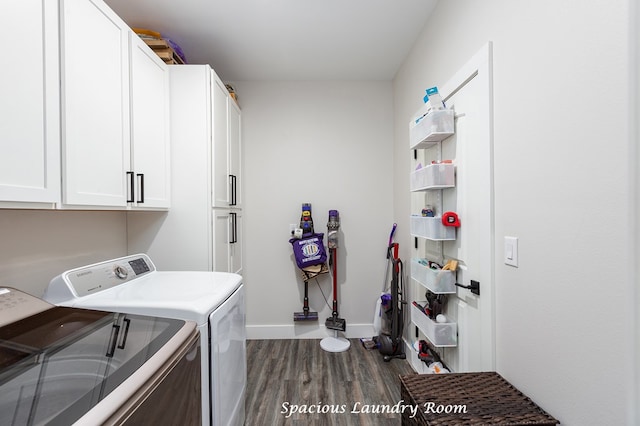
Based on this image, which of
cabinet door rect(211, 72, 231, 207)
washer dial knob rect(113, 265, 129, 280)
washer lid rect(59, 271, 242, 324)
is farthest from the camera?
cabinet door rect(211, 72, 231, 207)

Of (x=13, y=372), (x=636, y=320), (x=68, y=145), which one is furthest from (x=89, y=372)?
(x=636, y=320)

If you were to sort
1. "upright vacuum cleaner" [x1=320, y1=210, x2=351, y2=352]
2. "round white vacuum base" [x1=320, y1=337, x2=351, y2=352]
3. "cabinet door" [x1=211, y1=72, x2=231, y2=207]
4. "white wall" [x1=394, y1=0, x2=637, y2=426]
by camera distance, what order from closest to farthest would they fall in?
"white wall" [x1=394, y1=0, x2=637, y2=426] → "cabinet door" [x1=211, y1=72, x2=231, y2=207] → "round white vacuum base" [x1=320, y1=337, x2=351, y2=352] → "upright vacuum cleaner" [x1=320, y1=210, x2=351, y2=352]

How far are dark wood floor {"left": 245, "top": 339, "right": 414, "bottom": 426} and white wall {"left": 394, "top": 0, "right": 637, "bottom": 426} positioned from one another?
100 centimetres

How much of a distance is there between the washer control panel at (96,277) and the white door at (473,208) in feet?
6.00

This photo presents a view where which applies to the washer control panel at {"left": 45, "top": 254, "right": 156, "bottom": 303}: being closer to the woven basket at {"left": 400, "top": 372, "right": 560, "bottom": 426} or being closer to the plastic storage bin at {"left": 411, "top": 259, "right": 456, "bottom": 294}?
the woven basket at {"left": 400, "top": 372, "right": 560, "bottom": 426}

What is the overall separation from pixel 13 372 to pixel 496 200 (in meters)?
1.71

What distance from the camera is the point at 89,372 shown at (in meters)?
0.65

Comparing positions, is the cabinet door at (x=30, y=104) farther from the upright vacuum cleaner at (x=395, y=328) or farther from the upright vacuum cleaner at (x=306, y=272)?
the upright vacuum cleaner at (x=395, y=328)

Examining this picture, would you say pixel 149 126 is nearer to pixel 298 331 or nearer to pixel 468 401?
pixel 468 401

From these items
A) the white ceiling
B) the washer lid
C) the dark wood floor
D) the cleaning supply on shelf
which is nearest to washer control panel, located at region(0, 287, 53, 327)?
the washer lid

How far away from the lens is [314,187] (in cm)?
285

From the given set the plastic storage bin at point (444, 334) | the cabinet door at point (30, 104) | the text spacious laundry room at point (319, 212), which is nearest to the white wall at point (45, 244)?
the text spacious laundry room at point (319, 212)

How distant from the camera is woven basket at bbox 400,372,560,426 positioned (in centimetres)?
91

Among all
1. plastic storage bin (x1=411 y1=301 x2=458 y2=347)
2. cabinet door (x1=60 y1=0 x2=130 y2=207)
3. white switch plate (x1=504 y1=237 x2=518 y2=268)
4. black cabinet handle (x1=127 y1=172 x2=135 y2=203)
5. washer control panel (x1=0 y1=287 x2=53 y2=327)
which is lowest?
plastic storage bin (x1=411 y1=301 x2=458 y2=347)
